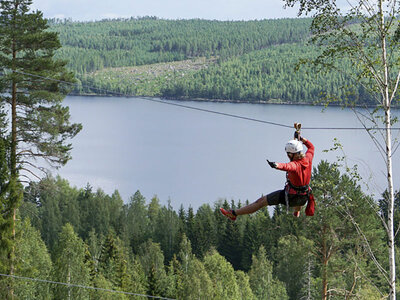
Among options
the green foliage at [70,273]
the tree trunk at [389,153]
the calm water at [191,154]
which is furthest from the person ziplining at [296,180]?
the calm water at [191,154]

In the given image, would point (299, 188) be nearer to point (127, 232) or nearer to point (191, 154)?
point (127, 232)

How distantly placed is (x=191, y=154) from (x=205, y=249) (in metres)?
43.2

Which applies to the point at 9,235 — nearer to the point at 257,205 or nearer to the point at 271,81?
the point at 257,205

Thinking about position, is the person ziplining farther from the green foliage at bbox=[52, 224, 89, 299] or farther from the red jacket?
the green foliage at bbox=[52, 224, 89, 299]

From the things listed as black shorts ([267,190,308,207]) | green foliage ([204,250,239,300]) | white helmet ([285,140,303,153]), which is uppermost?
white helmet ([285,140,303,153])

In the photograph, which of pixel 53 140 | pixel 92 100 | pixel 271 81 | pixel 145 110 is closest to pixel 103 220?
pixel 53 140

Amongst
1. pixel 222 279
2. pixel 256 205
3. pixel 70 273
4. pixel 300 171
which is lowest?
pixel 222 279

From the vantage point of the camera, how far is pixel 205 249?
47.2 metres

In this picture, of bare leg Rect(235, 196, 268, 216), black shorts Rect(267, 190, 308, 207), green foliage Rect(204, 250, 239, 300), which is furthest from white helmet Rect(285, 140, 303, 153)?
green foliage Rect(204, 250, 239, 300)

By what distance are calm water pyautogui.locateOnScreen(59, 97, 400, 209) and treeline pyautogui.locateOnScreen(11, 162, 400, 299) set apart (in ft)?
28.4

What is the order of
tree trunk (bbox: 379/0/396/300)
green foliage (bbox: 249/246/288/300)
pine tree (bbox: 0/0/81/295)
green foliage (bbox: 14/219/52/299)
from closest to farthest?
tree trunk (bbox: 379/0/396/300) < pine tree (bbox: 0/0/81/295) < green foliage (bbox: 14/219/52/299) < green foliage (bbox: 249/246/288/300)

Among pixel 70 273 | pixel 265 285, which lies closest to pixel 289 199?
pixel 70 273

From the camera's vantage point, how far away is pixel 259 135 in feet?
330

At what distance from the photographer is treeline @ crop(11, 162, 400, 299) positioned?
65.6 ft
